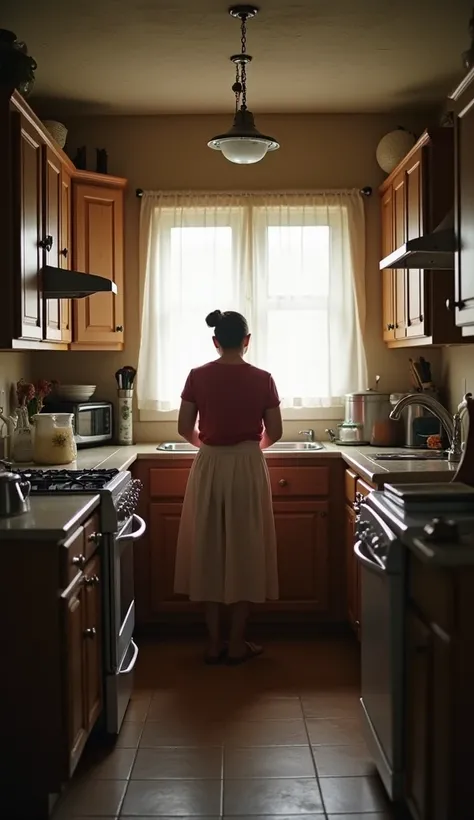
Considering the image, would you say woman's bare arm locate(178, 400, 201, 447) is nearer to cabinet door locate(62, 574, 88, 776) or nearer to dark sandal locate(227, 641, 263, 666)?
dark sandal locate(227, 641, 263, 666)

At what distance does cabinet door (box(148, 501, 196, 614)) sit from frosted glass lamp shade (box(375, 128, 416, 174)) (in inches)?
80.9

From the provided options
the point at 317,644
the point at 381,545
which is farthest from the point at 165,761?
the point at 317,644

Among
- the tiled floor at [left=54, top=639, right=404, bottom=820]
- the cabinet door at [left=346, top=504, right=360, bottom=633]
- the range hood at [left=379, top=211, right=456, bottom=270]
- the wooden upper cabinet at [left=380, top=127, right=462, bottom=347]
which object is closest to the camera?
the tiled floor at [left=54, top=639, right=404, bottom=820]

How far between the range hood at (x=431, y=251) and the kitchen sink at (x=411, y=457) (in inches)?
34.1

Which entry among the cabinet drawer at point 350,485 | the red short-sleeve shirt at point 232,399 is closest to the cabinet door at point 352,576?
the cabinet drawer at point 350,485

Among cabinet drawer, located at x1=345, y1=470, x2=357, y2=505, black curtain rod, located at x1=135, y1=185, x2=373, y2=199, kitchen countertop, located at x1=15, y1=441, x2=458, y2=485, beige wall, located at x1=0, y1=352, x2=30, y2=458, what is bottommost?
cabinet drawer, located at x1=345, y1=470, x2=357, y2=505

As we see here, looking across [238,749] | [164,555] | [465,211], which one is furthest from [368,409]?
[238,749]

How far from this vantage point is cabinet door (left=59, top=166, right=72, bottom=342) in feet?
12.7

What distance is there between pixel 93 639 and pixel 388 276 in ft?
8.16

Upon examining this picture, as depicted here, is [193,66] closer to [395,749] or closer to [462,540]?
[462,540]

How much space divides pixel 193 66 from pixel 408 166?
1065 mm

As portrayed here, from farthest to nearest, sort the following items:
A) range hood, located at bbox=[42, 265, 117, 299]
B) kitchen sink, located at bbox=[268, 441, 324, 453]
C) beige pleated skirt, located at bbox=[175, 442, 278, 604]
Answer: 1. kitchen sink, located at bbox=[268, 441, 324, 453]
2. beige pleated skirt, located at bbox=[175, 442, 278, 604]
3. range hood, located at bbox=[42, 265, 117, 299]

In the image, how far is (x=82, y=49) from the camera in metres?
3.58

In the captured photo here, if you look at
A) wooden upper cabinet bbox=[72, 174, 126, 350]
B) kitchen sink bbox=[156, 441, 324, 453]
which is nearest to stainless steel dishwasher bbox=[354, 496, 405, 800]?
kitchen sink bbox=[156, 441, 324, 453]
